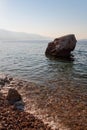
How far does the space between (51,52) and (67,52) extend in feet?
13.0

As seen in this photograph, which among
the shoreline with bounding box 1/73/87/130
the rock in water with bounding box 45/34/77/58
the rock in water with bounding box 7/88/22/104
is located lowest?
the shoreline with bounding box 1/73/87/130

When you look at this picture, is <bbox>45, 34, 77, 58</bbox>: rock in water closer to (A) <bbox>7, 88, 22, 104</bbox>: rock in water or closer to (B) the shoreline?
(B) the shoreline

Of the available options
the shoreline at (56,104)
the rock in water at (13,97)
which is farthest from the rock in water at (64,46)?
the rock in water at (13,97)

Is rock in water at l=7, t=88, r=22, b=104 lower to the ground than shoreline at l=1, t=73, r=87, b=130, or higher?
higher

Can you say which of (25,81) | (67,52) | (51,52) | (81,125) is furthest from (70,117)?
(51,52)

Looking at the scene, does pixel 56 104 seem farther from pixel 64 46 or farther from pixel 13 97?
pixel 64 46

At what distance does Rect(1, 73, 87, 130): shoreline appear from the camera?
10883mm

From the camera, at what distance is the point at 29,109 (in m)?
12.7

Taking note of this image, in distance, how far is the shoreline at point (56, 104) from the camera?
1088 cm

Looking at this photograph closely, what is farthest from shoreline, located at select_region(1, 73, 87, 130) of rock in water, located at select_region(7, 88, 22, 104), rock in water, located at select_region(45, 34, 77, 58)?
rock in water, located at select_region(45, 34, 77, 58)

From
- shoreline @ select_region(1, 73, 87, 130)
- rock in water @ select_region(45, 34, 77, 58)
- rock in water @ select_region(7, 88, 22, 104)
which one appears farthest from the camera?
rock in water @ select_region(45, 34, 77, 58)

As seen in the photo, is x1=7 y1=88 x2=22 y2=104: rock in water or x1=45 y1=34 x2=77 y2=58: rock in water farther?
x1=45 y1=34 x2=77 y2=58: rock in water

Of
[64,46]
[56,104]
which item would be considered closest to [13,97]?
[56,104]

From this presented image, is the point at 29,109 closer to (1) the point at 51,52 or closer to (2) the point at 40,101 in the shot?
(2) the point at 40,101
